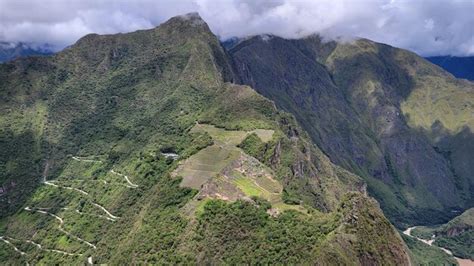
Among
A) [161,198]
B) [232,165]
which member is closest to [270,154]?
[232,165]

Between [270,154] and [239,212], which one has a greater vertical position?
[270,154]

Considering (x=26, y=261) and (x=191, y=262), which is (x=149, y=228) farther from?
(x=26, y=261)

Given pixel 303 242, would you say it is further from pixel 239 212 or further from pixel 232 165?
pixel 232 165

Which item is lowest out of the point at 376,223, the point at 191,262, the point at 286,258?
the point at 191,262

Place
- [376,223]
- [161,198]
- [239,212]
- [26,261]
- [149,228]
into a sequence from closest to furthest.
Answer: [376,223]
[239,212]
[149,228]
[161,198]
[26,261]

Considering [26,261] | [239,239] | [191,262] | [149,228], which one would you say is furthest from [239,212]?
[26,261]

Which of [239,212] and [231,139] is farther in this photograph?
[231,139]

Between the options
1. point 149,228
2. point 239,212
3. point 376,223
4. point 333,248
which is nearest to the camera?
point 333,248

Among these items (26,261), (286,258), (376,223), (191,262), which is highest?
(376,223)

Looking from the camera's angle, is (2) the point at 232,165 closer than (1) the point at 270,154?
Yes
